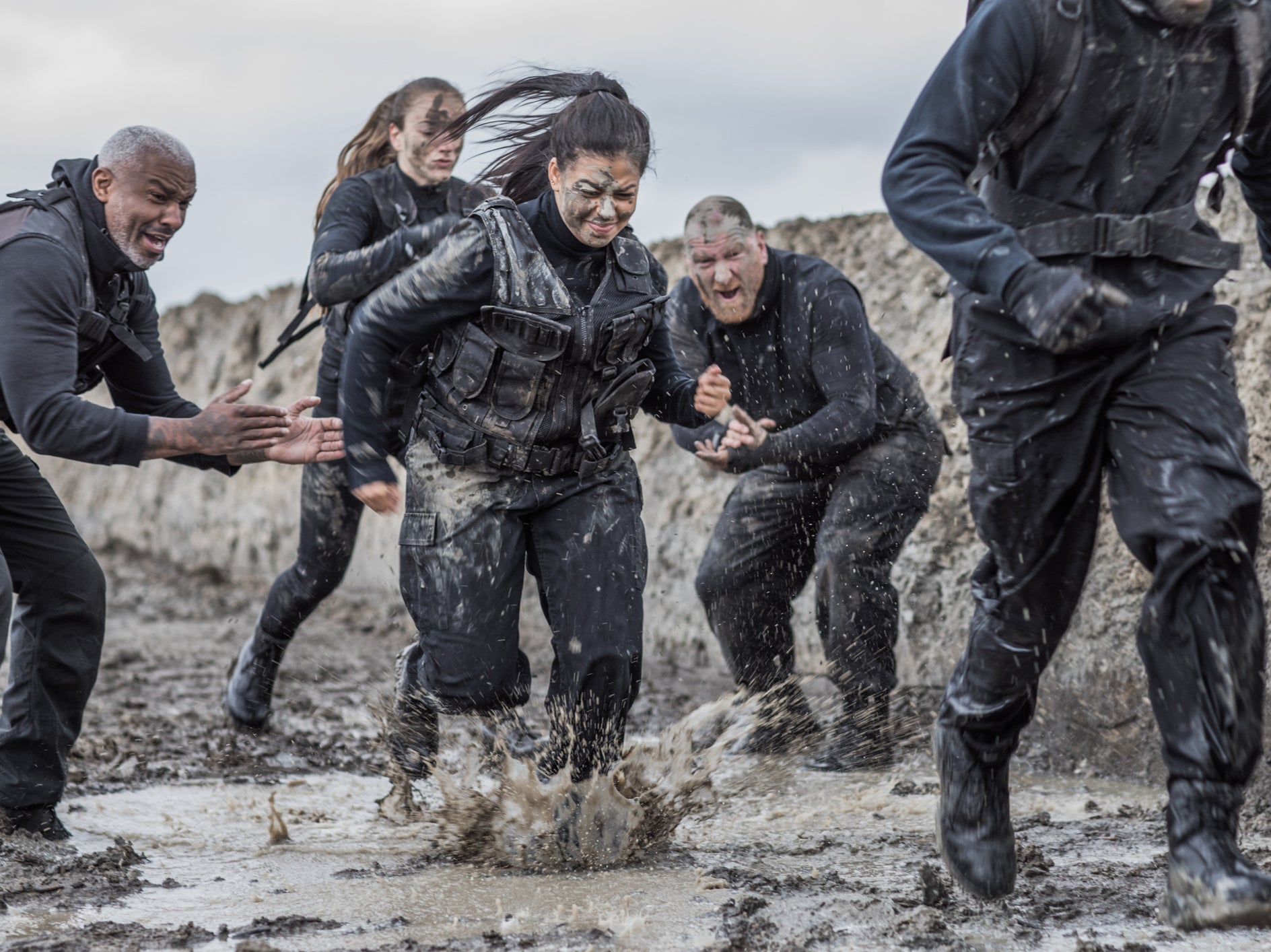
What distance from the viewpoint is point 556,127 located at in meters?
3.78

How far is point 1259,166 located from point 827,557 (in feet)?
7.45

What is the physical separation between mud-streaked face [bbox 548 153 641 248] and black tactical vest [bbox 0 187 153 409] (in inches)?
52.0

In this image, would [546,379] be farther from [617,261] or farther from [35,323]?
[35,323]

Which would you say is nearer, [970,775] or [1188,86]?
[1188,86]

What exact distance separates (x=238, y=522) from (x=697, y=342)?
9721 mm

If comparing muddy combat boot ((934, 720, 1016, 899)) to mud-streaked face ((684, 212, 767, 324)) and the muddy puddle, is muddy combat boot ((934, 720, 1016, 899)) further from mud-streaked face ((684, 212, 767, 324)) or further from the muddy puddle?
mud-streaked face ((684, 212, 767, 324))

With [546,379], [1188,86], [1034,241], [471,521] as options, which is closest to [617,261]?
[546,379]

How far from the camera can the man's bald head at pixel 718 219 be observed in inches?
194

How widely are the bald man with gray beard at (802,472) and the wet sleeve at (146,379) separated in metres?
1.73

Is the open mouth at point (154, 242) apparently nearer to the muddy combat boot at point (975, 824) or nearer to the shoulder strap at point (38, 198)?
the shoulder strap at point (38, 198)

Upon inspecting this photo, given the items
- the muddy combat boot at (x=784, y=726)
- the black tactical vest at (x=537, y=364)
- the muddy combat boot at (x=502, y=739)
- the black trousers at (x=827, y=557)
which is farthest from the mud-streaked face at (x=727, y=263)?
the muddy combat boot at (x=502, y=739)

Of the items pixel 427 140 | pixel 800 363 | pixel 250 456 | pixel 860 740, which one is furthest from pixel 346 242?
pixel 860 740

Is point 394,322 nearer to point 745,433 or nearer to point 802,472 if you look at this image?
point 745,433

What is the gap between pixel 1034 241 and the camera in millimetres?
2803
